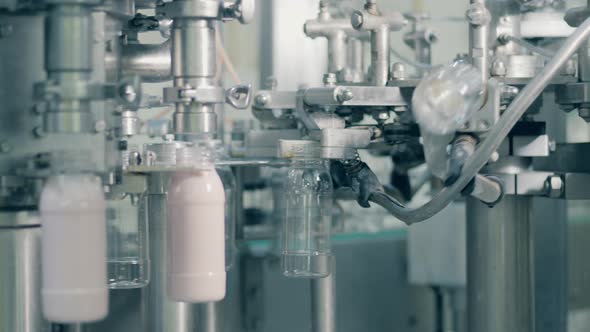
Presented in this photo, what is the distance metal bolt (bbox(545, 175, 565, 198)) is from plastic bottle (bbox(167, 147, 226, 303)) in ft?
1.71

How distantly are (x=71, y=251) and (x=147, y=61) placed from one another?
340 millimetres

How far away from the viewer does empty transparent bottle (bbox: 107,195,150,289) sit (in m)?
1.51

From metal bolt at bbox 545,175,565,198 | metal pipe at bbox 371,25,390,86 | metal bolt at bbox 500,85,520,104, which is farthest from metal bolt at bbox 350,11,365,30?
metal bolt at bbox 545,175,565,198

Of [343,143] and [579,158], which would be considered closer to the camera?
[343,143]

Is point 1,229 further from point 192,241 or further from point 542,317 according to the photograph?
point 542,317

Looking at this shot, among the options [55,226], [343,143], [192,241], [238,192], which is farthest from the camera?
[238,192]

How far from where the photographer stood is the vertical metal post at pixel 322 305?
167cm

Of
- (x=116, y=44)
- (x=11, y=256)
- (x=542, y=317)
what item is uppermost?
(x=116, y=44)

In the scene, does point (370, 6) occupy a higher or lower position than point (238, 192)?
higher

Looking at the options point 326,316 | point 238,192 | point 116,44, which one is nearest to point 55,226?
point 116,44

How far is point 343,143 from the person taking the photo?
1493 millimetres

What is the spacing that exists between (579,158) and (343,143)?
0.36 metres

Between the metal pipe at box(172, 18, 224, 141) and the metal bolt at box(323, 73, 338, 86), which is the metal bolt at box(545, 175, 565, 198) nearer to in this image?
the metal bolt at box(323, 73, 338, 86)

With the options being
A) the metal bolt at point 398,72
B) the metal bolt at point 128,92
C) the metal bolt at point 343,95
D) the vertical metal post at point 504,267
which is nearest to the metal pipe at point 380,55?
the metal bolt at point 398,72
